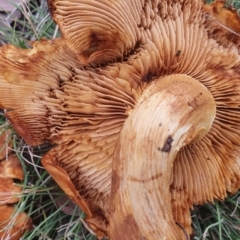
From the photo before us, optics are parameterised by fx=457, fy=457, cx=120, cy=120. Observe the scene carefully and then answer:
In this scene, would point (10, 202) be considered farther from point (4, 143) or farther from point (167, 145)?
point (167, 145)

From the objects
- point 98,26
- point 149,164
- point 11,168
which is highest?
point 98,26

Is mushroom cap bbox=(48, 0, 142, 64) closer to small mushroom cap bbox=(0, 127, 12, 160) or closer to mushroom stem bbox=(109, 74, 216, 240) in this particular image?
mushroom stem bbox=(109, 74, 216, 240)

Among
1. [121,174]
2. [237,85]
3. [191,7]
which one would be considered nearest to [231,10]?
[191,7]

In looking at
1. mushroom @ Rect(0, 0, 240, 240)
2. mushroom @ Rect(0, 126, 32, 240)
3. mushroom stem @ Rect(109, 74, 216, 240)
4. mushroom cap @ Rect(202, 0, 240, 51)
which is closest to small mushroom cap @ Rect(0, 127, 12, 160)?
mushroom @ Rect(0, 126, 32, 240)

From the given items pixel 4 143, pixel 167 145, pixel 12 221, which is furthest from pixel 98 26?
pixel 12 221

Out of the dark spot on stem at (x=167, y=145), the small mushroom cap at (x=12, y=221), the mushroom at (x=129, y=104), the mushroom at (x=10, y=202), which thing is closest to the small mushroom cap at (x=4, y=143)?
the mushroom at (x=10, y=202)

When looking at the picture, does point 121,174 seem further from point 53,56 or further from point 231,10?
point 231,10

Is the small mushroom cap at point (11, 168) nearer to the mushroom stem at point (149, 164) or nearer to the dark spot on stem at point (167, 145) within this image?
the mushroom stem at point (149, 164)
